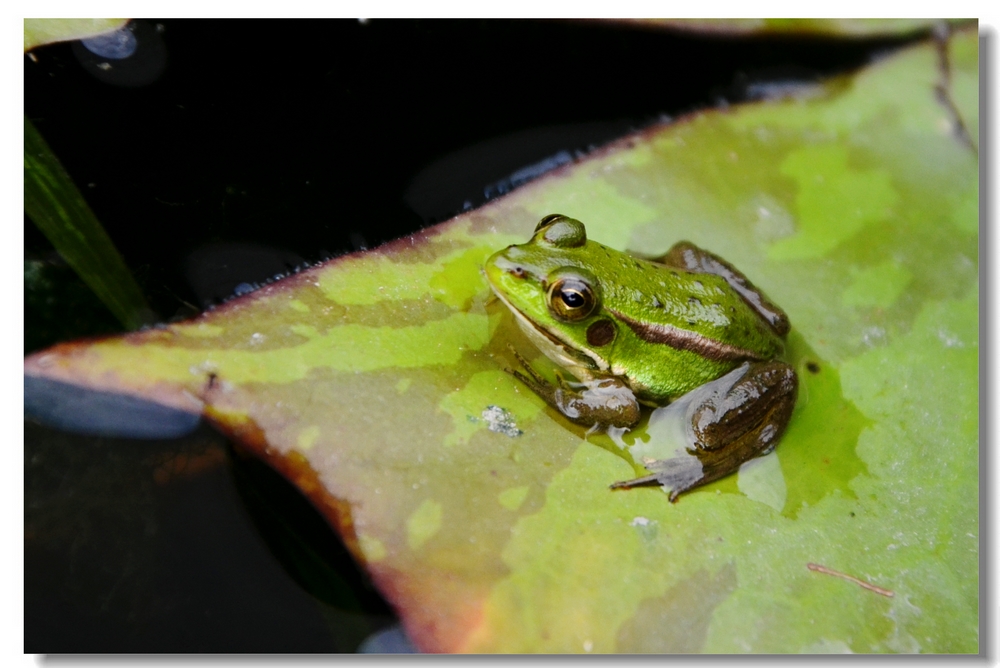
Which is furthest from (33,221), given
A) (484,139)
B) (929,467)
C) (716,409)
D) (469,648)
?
(929,467)

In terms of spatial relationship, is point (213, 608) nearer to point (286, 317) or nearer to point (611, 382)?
point (286, 317)

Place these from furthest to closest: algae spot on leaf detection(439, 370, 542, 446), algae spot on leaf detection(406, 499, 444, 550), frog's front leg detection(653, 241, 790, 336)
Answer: frog's front leg detection(653, 241, 790, 336) → algae spot on leaf detection(439, 370, 542, 446) → algae spot on leaf detection(406, 499, 444, 550)

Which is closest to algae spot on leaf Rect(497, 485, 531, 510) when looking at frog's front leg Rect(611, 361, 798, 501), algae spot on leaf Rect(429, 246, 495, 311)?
frog's front leg Rect(611, 361, 798, 501)

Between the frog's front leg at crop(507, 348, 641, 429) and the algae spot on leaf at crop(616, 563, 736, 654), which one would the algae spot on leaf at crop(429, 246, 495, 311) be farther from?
the algae spot on leaf at crop(616, 563, 736, 654)

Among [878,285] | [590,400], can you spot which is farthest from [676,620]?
[878,285]

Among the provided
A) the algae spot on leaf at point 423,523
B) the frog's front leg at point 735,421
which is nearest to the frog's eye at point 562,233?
the frog's front leg at point 735,421

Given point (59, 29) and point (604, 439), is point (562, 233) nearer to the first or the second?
point (604, 439)
